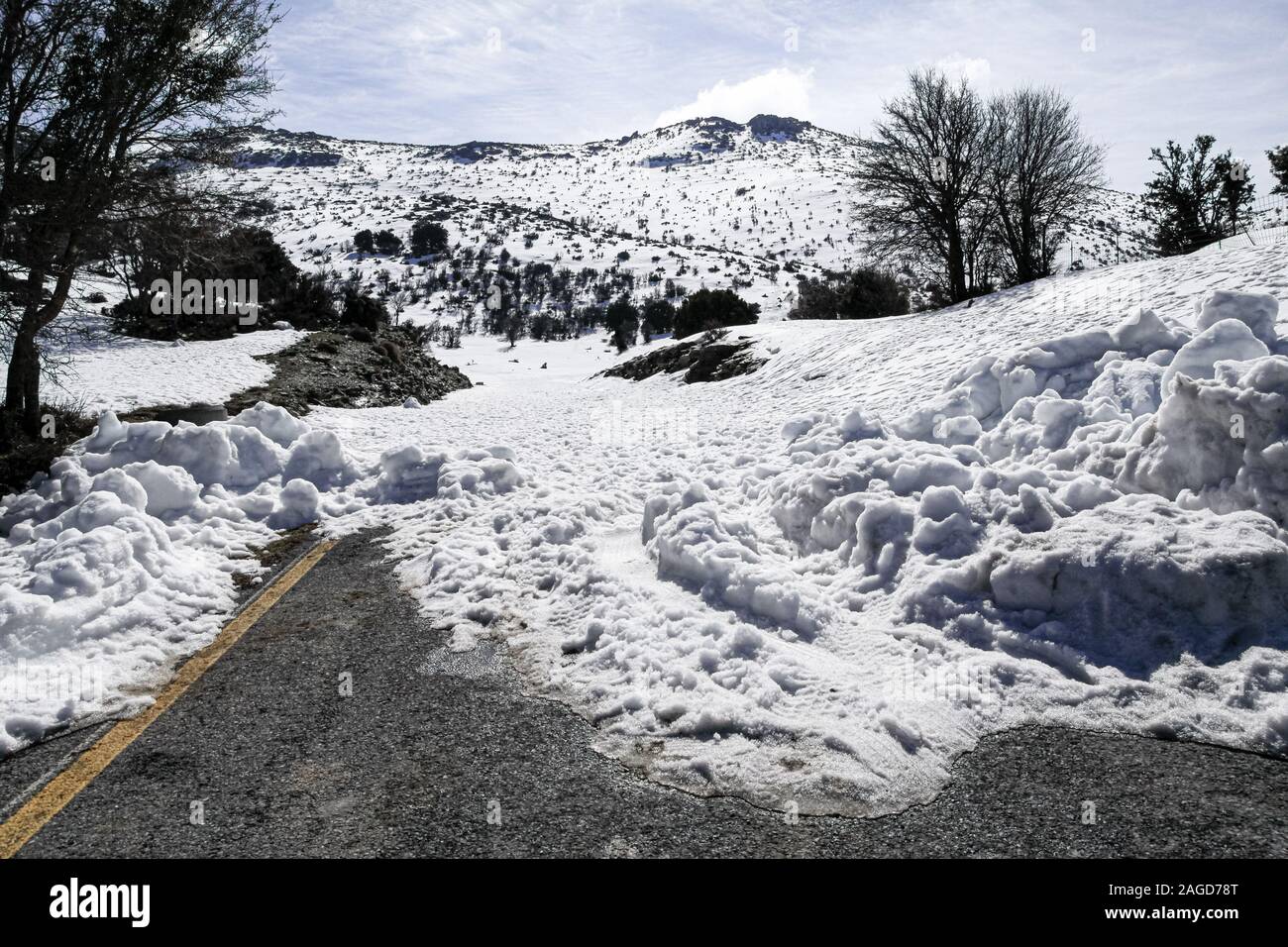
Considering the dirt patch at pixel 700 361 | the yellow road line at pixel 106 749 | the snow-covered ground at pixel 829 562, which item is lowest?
the yellow road line at pixel 106 749

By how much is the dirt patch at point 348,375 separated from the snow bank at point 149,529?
6.12m

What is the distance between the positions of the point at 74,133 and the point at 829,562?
1068 centimetres

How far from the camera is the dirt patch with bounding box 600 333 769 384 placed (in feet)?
65.0

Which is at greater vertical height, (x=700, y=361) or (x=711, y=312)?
(x=711, y=312)

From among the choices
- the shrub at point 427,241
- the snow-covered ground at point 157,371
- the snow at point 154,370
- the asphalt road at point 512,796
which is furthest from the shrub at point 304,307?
the shrub at point 427,241

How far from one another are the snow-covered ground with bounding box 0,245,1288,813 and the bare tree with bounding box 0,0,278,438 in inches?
102

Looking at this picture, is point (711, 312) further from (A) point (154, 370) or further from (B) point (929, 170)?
(A) point (154, 370)

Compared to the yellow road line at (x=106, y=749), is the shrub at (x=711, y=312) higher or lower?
higher

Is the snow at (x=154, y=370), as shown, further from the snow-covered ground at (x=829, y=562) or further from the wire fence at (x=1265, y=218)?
the wire fence at (x=1265, y=218)

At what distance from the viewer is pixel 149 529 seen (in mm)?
5789

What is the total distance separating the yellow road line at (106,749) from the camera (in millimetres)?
2934

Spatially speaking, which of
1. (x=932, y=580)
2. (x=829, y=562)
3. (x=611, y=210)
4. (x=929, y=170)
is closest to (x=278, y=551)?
(x=829, y=562)

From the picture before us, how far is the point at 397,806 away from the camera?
301 cm
